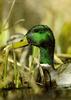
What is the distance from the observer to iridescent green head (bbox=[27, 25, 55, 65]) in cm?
672

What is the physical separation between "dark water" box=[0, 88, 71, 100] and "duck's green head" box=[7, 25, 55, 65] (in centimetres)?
46

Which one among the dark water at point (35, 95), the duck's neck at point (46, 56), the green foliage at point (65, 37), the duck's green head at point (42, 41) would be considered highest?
the green foliage at point (65, 37)

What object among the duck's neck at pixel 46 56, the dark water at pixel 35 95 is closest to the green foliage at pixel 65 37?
the duck's neck at pixel 46 56

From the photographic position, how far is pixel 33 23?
758 centimetres

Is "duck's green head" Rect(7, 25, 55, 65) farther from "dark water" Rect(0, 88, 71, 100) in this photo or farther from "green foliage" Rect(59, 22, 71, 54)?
"green foliage" Rect(59, 22, 71, 54)

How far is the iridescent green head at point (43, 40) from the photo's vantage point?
6723 mm

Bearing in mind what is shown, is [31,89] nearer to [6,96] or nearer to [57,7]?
[6,96]

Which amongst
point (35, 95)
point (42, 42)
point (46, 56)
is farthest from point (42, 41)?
point (35, 95)

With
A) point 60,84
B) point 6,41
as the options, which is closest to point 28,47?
point 6,41

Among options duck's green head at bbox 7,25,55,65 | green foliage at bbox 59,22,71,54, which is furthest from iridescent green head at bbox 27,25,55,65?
green foliage at bbox 59,22,71,54

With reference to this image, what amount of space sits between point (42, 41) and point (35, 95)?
0.78 meters

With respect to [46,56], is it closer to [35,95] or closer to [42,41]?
[42,41]

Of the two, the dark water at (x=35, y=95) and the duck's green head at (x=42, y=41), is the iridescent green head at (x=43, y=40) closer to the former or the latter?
the duck's green head at (x=42, y=41)

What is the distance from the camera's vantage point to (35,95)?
6.12 m
